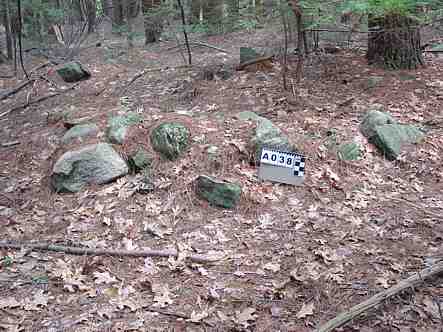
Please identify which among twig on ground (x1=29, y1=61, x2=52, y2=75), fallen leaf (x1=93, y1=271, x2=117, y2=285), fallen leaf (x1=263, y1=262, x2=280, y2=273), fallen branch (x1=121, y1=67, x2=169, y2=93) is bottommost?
fallen leaf (x1=263, y1=262, x2=280, y2=273)

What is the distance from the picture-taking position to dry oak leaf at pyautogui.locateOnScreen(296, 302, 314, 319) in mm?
3264

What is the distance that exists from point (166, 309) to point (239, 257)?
0.95 meters

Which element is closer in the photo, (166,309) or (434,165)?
(166,309)

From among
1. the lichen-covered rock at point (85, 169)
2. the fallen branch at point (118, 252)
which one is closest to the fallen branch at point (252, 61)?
the lichen-covered rock at point (85, 169)

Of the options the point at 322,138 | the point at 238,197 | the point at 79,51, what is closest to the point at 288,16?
the point at 322,138

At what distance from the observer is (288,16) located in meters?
6.77

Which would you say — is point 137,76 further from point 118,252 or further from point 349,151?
point 118,252

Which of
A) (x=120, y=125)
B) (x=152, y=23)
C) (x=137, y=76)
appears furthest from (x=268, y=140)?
Result: (x=152, y=23)

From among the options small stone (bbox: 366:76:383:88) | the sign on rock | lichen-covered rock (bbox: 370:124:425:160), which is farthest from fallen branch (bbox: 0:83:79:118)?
lichen-covered rock (bbox: 370:124:425:160)

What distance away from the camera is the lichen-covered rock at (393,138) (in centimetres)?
556

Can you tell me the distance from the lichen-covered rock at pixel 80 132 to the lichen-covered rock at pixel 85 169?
609 mm

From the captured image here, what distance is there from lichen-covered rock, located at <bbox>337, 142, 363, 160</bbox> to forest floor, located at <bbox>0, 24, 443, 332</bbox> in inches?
3.9

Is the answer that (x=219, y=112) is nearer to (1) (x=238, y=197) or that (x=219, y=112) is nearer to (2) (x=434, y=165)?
(1) (x=238, y=197)

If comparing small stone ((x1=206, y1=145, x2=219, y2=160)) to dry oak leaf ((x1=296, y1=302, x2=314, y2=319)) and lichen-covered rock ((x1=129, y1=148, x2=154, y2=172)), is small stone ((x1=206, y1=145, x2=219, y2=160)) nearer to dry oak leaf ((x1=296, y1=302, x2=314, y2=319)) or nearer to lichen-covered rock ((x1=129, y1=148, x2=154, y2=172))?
lichen-covered rock ((x1=129, y1=148, x2=154, y2=172))
